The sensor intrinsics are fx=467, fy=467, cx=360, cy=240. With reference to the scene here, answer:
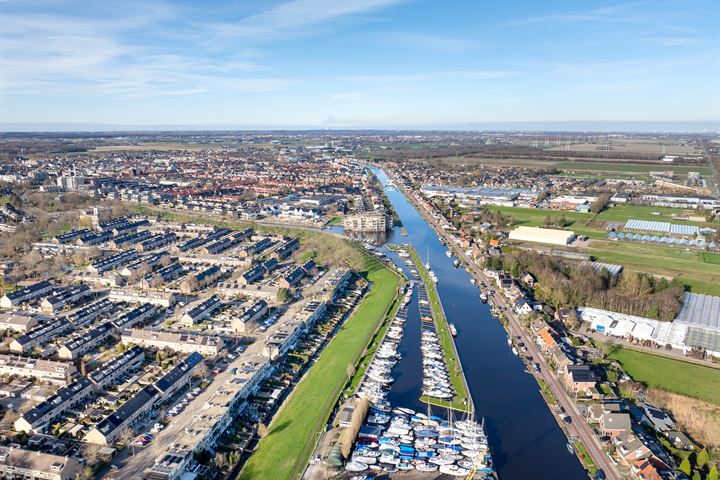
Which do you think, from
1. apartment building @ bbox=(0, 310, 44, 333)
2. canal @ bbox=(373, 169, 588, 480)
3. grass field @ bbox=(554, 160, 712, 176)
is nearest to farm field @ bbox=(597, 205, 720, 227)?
canal @ bbox=(373, 169, 588, 480)

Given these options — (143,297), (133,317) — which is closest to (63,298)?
(143,297)

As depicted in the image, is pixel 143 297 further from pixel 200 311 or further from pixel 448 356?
pixel 448 356

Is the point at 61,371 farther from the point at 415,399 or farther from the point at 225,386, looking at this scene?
the point at 415,399

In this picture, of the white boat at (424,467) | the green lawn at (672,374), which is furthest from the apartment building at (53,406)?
the green lawn at (672,374)

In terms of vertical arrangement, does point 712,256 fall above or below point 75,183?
below

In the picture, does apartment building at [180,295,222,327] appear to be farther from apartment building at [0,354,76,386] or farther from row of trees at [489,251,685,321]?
row of trees at [489,251,685,321]

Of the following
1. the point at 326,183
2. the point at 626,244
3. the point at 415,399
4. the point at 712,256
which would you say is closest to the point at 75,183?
the point at 326,183
